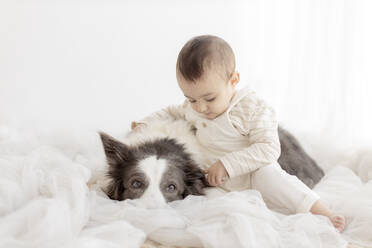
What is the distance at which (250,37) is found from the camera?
3.85 metres

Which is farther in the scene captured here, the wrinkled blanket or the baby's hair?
the baby's hair

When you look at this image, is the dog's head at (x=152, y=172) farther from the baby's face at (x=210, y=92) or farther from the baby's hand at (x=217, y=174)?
the baby's face at (x=210, y=92)

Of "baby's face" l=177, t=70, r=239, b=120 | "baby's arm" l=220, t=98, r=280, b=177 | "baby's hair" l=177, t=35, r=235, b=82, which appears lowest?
"baby's arm" l=220, t=98, r=280, b=177

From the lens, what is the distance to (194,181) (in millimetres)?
1771

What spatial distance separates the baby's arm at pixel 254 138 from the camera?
1.77 meters

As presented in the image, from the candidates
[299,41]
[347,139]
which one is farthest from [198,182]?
[299,41]

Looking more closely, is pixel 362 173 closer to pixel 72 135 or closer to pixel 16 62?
pixel 72 135

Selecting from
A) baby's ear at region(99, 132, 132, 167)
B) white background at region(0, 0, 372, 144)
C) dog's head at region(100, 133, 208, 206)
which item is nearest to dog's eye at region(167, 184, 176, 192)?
dog's head at region(100, 133, 208, 206)

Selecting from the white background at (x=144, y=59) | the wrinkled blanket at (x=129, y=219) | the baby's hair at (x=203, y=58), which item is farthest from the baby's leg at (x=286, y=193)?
the white background at (x=144, y=59)

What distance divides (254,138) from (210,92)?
29cm

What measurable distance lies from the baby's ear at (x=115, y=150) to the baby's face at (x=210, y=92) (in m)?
0.36

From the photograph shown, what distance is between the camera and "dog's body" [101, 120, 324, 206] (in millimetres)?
1634

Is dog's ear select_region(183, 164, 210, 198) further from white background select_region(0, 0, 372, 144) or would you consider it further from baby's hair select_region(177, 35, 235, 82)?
white background select_region(0, 0, 372, 144)

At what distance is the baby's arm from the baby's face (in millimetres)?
81
